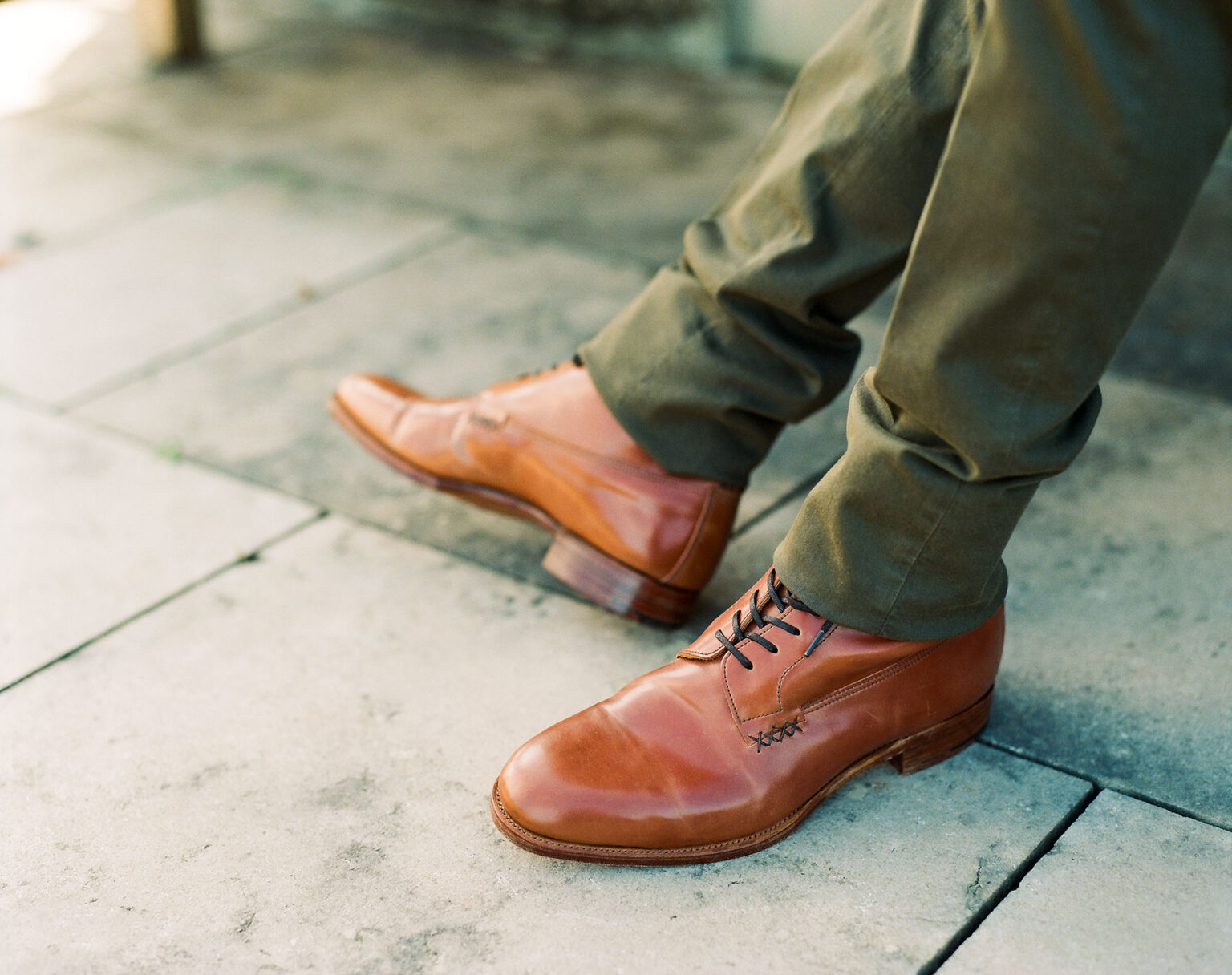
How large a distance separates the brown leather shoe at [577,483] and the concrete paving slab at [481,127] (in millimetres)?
982

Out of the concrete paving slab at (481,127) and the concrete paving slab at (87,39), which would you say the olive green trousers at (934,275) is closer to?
the concrete paving slab at (481,127)

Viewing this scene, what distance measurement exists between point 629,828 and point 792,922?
0.56 feet

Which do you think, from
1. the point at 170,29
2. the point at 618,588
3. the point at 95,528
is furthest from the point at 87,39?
the point at 618,588

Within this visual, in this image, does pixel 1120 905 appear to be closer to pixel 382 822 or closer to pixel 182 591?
pixel 382 822

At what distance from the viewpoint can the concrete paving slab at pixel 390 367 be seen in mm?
1845

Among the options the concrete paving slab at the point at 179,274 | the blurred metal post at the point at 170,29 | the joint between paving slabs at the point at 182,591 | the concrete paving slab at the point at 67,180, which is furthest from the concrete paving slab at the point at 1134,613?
the blurred metal post at the point at 170,29

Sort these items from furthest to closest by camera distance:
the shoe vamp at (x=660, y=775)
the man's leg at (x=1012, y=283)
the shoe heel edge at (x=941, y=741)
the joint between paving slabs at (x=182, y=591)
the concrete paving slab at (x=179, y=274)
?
the concrete paving slab at (x=179, y=274), the joint between paving slabs at (x=182, y=591), the shoe heel edge at (x=941, y=741), the shoe vamp at (x=660, y=775), the man's leg at (x=1012, y=283)

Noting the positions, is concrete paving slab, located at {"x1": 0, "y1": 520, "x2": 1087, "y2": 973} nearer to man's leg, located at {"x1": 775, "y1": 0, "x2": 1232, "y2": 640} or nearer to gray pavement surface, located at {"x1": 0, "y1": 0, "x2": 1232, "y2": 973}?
gray pavement surface, located at {"x1": 0, "y1": 0, "x2": 1232, "y2": 973}

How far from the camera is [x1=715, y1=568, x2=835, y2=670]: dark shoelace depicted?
1238 millimetres

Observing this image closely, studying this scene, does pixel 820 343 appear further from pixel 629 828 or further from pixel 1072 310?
pixel 629 828

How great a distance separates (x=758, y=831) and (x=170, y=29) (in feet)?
11.1

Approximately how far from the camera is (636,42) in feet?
→ 12.5

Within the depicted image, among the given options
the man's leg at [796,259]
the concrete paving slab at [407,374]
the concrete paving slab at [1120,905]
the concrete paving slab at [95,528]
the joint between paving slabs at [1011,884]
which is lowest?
the concrete paving slab at [95,528]

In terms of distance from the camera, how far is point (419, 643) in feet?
5.08
